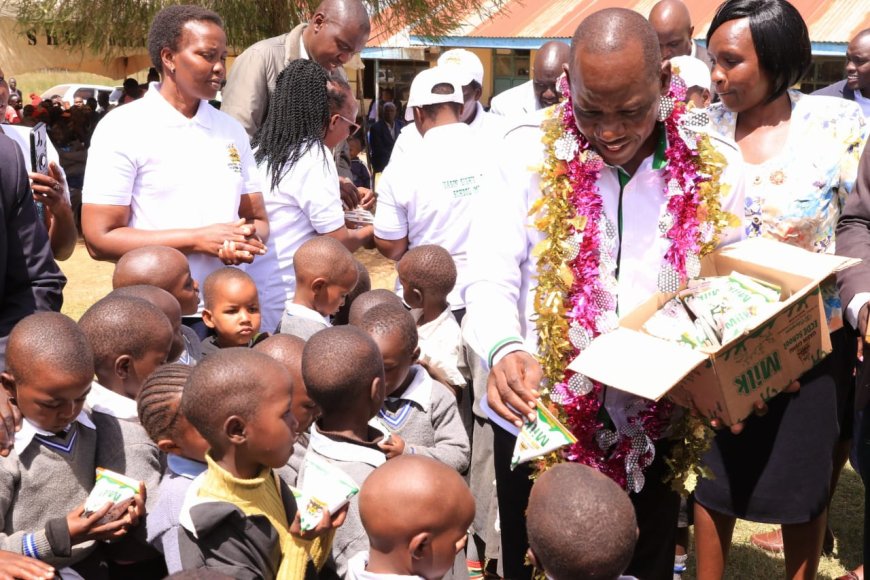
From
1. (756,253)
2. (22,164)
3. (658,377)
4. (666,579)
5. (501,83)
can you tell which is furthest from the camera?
(501,83)

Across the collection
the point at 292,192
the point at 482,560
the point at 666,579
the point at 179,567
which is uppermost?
the point at 292,192

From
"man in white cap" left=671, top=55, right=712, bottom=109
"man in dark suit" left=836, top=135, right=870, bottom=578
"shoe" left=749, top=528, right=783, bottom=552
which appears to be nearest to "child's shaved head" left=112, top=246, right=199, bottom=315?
"man in dark suit" left=836, top=135, right=870, bottom=578

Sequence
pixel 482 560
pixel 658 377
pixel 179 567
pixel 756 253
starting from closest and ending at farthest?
pixel 658 377 → pixel 179 567 → pixel 756 253 → pixel 482 560

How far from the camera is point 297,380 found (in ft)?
11.4

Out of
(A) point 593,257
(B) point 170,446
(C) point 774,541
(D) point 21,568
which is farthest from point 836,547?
(D) point 21,568

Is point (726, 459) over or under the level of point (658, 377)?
under

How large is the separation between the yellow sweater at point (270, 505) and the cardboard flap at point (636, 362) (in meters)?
0.94

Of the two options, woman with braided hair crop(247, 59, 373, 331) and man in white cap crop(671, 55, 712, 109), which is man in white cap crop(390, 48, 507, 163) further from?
man in white cap crop(671, 55, 712, 109)

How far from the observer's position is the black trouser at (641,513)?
3072 millimetres

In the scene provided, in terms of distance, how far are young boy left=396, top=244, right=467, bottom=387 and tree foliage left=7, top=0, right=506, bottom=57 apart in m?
8.74

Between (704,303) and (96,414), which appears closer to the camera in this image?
(704,303)

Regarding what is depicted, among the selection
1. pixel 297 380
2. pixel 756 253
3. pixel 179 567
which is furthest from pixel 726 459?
pixel 179 567

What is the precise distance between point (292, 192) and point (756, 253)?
2586mm

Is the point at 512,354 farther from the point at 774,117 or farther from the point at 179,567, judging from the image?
the point at 774,117
